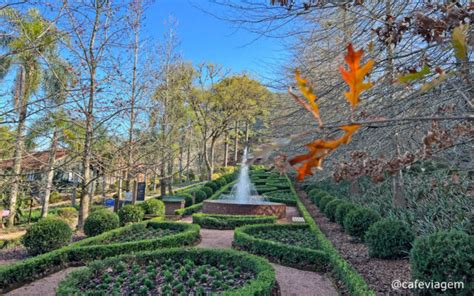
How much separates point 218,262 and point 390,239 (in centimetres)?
312

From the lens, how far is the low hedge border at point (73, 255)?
193 inches

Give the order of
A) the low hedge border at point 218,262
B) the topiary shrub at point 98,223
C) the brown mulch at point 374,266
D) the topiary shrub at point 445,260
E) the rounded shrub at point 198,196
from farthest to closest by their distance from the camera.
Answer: the rounded shrub at point 198,196
the topiary shrub at point 98,223
the brown mulch at point 374,266
the low hedge border at point 218,262
the topiary shrub at point 445,260

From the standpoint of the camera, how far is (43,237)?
6352 mm

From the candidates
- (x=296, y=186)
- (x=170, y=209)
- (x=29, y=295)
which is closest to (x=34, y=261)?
(x=29, y=295)

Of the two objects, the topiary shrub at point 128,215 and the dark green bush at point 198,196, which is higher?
the dark green bush at point 198,196

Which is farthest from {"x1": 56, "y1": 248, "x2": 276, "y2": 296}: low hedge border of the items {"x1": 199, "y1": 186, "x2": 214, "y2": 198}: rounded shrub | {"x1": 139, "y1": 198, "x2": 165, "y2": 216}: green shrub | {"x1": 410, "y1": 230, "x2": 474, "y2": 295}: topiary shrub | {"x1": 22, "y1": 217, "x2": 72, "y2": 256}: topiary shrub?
{"x1": 199, "y1": 186, "x2": 214, "y2": 198}: rounded shrub

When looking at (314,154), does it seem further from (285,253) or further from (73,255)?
(73,255)

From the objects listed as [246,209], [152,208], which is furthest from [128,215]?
[246,209]

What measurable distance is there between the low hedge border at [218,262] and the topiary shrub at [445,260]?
1911 millimetres

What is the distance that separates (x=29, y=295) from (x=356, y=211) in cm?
664

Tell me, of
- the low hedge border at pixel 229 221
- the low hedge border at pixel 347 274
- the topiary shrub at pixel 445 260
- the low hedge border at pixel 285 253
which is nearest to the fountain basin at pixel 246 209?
the low hedge border at pixel 229 221

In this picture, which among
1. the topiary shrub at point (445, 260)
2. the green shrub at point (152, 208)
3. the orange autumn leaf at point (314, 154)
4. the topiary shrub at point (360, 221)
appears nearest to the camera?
the orange autumn leaf at point (314, 154)

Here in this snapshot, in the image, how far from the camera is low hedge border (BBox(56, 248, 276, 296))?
3902mm

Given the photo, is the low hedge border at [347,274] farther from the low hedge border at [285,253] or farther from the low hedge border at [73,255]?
the low hedge border at [73,255]
